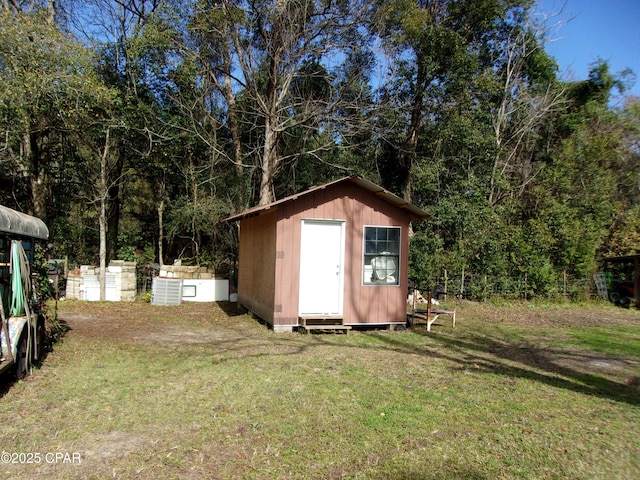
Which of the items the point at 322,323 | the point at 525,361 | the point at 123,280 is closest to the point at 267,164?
the point at 123,280

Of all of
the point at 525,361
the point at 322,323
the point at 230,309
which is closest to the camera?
the point at 525,361

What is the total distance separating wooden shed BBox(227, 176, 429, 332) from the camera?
335 inches

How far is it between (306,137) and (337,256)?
7742 millimetres

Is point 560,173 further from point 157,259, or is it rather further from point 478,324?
point 157,259

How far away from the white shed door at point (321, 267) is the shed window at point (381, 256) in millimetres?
548

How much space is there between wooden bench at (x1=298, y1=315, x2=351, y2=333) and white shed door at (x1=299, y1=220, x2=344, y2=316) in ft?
0.56

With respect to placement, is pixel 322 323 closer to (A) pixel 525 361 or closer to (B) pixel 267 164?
(A) pixel 525 361

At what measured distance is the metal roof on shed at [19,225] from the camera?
15.4 feet

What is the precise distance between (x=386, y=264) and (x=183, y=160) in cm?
935

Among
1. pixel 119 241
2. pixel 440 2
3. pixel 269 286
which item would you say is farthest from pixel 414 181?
pixel 119 241

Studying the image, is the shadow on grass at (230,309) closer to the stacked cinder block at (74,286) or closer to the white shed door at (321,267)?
the white shed door at (321,267)

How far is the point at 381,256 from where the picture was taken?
29.6ft

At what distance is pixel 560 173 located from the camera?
54.7 feet

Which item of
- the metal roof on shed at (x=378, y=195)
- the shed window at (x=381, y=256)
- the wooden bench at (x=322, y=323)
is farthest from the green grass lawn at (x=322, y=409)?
the metal roof on shed at (x=378, y=195)
